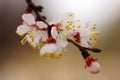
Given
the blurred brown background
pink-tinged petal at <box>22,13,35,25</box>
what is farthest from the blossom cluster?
the blurred brown background

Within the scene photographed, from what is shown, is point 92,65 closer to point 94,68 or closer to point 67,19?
point 94,68

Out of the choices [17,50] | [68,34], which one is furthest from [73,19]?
[17,50]

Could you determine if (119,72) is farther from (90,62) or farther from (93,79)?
(90,62)

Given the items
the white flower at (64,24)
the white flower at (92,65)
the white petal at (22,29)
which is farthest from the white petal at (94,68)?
the white petal at (22,29)

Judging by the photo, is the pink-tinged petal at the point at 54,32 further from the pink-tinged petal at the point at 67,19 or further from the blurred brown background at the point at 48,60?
the blurred brown background at the point at 48,60

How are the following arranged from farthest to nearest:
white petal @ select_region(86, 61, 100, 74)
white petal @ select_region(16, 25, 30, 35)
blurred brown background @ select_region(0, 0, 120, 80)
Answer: blurred brown background @ select_region(0, 0, 120, 80) → white petal @ select_region(16, 25, 30, 35) → white petal @ select_region(86, 61, 100, 74)

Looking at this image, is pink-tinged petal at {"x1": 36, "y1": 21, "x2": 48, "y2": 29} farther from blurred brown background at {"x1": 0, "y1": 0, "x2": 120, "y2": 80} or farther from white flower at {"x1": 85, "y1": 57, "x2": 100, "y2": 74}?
blurred brown background at {"x1": 0, "y1": 0, "x2": 120, "y2": 80}

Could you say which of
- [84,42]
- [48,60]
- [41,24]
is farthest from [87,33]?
[48,60]
